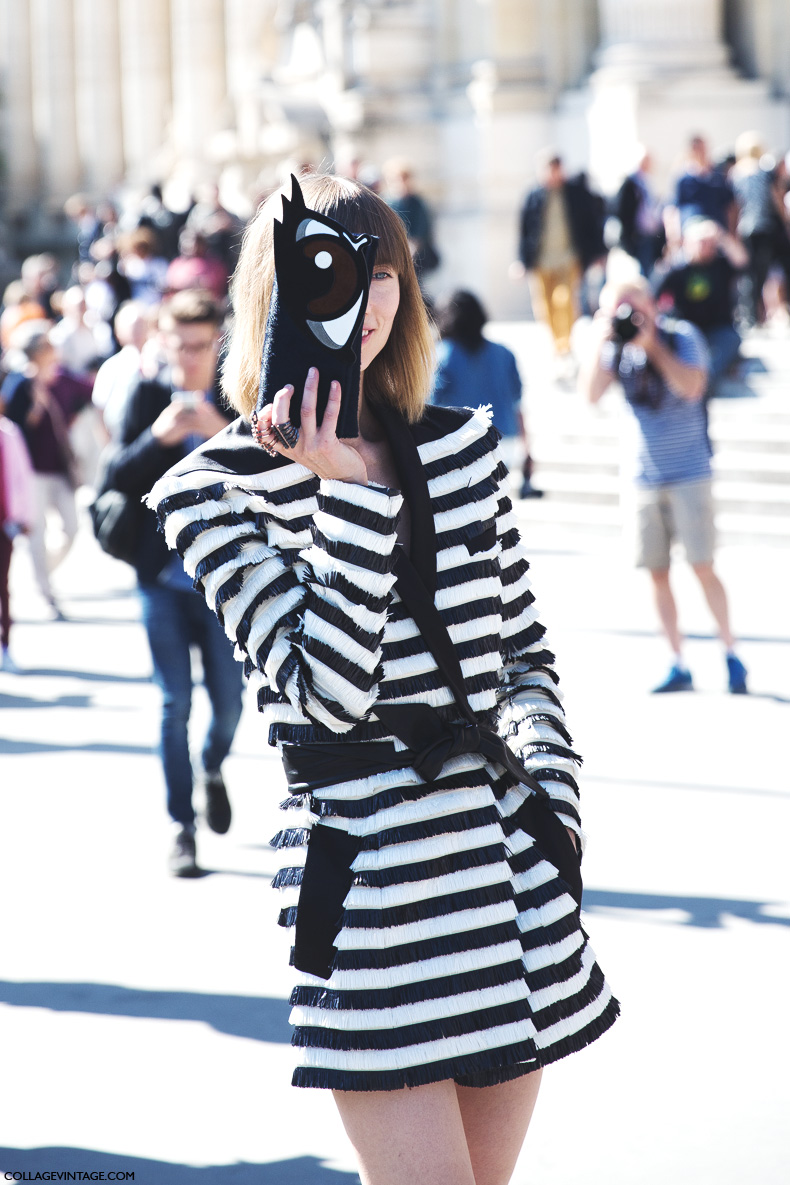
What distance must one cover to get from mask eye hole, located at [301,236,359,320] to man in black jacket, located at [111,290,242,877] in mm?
3664

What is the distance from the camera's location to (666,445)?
825cm

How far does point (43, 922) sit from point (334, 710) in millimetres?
3707

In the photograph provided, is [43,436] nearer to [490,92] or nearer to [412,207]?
[412,207]

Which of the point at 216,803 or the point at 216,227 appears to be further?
the point at 216,227

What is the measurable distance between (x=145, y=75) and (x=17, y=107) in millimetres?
8975

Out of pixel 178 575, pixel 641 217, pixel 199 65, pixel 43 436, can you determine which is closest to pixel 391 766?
pixel 178 575

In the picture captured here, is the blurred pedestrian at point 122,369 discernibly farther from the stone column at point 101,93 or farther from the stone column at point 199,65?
the stone column at point 101,93

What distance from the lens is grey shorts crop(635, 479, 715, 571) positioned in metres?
8.21

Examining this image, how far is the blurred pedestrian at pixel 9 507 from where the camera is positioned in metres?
9.93

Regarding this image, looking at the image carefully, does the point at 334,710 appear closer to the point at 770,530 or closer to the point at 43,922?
the point at 43,922

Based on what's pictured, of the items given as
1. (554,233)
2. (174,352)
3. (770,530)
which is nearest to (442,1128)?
(174,352)

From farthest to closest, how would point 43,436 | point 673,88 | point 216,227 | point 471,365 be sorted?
point 216,227
point 673,88
point 43,436
point 471,365

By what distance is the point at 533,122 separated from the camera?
848 inches

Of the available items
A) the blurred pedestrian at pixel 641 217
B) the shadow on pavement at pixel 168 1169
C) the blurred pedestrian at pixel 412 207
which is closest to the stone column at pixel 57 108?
the blurred pedestrian at pixel 412 207
